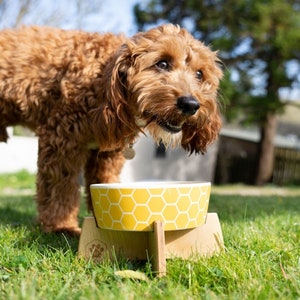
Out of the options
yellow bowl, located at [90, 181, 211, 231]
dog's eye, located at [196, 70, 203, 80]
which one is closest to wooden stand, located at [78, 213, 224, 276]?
yellow bowl, located at [90, 181, 211, 231]

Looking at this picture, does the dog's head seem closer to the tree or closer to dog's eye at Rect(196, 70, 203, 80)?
dog's eye at Rect(196, 70, 203, 80)

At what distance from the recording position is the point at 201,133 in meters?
3.45

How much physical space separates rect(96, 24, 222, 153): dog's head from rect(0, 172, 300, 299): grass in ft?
2.77

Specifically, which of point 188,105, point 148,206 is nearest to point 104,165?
point 188,105

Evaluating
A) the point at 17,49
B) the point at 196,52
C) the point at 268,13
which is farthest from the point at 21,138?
the point at 196,52

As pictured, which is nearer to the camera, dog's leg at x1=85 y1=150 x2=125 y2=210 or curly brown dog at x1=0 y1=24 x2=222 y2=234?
curly brown dog at x1=0 y1=24 x2=222 y2=234

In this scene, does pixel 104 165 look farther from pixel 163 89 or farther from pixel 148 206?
pixel 148 206

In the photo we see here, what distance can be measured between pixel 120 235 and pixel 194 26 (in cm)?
1676

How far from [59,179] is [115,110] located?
35.4 inches

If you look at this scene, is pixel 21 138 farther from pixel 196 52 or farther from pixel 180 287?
pixel 180 287

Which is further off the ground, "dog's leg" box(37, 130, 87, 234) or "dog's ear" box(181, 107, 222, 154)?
"dog's ear" box(181, 107, 222, 154)

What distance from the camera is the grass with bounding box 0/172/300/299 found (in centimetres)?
206

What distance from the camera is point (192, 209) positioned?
2.61m

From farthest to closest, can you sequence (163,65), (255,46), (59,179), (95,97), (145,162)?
1. (145,162)
2. (255,46)
3. (59,179)
4. (95,97)
5. (163,65)
